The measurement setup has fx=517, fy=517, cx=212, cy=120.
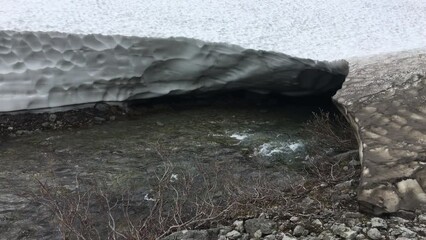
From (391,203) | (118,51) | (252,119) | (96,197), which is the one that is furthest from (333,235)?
(118,51)

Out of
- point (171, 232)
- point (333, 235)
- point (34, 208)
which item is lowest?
point (34, 208)

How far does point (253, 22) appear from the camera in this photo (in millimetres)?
4496

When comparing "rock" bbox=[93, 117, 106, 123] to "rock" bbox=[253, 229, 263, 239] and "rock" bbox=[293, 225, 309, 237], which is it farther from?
"rock" bbox=[293, 225, 309, 237]

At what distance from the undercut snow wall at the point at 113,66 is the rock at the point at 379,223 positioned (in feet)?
5.49

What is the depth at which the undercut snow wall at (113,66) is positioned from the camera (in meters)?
3.79

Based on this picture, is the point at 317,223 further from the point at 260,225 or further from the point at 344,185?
the point at 344,185

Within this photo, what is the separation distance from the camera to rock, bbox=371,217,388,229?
2289 mm

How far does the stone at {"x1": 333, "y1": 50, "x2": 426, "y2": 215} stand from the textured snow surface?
1.33ft

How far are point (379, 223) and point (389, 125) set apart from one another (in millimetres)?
829

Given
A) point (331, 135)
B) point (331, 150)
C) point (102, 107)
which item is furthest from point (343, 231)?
point (102, 107)

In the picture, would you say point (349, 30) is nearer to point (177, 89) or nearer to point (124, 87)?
point (177, 89)

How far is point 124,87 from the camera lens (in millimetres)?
4008

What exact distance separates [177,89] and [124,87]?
0.41 m

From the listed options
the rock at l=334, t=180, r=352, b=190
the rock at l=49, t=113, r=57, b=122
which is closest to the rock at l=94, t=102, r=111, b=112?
the rock at l=49, t=113, r=57, b=122
